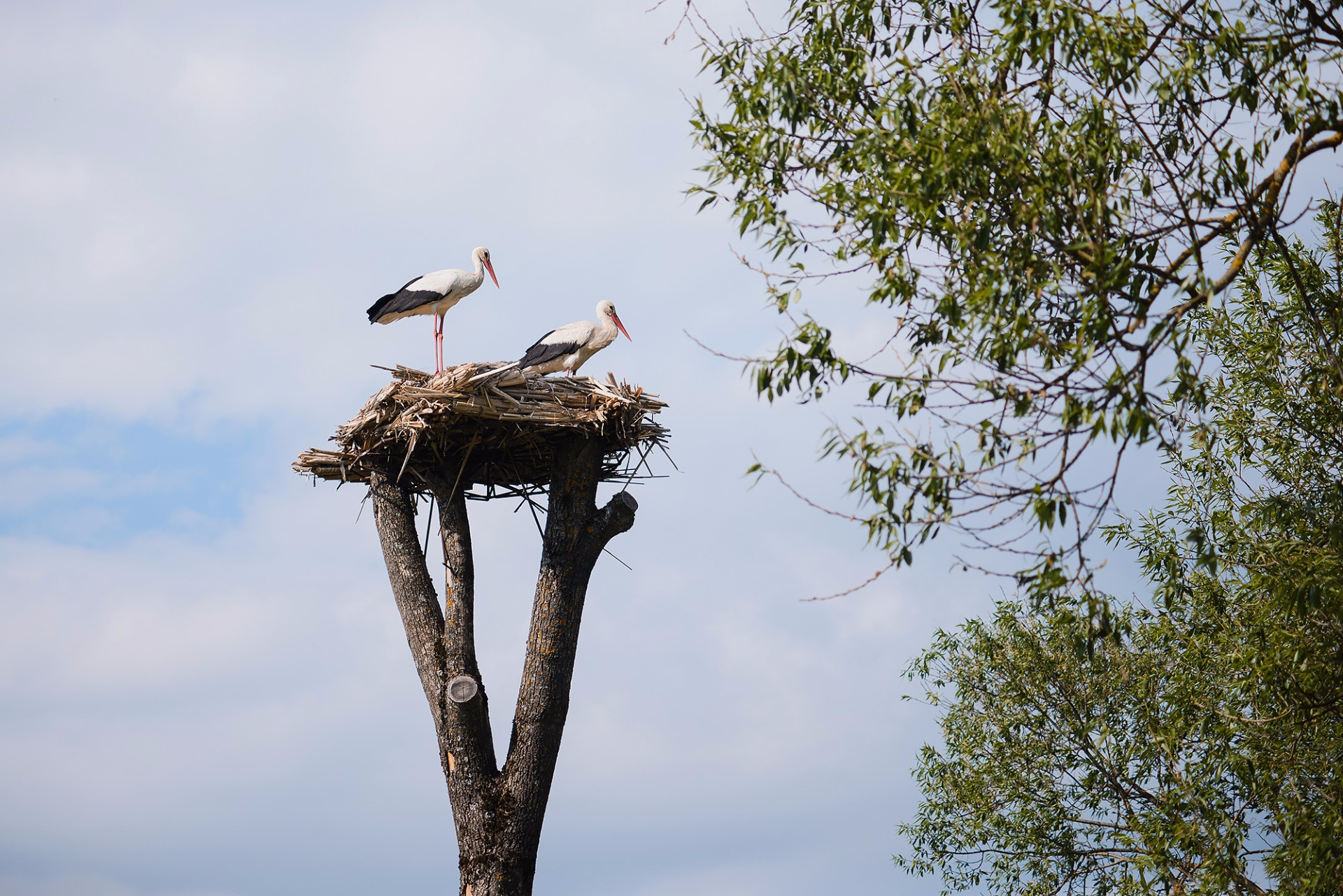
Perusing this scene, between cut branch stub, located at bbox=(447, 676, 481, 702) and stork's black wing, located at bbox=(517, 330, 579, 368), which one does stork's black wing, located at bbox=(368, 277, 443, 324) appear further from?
cut branch stub, located at bbox=(447, 676, 481, 702)

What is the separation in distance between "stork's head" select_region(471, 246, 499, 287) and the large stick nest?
101 inches

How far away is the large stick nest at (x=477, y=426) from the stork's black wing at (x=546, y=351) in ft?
2.98

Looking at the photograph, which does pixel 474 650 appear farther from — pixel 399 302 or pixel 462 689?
pixel 399 302

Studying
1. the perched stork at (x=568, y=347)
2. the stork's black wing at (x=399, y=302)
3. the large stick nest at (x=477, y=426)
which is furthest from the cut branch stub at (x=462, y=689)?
the stork's black wing at (x=399, y=302)

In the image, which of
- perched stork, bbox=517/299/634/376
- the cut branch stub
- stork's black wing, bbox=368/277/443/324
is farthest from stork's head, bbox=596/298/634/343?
the cut branch stub

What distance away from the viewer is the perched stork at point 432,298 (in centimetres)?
960

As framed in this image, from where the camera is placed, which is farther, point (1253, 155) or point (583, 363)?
point (583, 363)

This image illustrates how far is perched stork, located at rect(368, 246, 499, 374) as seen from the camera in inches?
378

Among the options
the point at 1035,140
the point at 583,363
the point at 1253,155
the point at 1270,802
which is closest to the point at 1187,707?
the point at 1270,802

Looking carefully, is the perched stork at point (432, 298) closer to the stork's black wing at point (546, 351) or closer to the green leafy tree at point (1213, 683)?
the stork's black wing at point (546, 351)

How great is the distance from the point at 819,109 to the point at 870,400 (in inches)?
56.7

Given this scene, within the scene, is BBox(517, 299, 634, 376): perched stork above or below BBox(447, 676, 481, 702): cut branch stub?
above

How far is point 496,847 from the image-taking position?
7.60 metres

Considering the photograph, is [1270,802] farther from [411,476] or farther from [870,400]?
[411,476]
